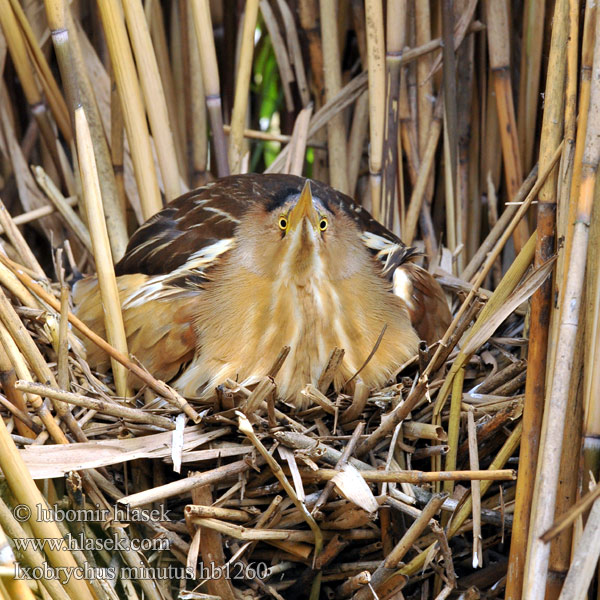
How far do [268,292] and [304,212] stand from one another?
0.72 feet

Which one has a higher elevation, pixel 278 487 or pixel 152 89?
pixel 152 89

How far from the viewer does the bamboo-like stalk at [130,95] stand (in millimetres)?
1709

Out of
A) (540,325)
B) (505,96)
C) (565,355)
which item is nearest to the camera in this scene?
(565,355)

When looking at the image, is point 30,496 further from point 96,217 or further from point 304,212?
point 304,212

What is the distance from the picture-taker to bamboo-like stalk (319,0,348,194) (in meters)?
2.09

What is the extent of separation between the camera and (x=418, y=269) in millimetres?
1960

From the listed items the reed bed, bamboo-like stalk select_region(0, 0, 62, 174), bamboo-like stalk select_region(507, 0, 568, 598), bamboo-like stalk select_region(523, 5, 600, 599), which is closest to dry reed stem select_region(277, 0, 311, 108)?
the reed bed

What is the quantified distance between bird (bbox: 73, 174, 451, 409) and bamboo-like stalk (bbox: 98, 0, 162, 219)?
10 centimetres

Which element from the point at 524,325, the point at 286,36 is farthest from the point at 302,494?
the point at 286,36

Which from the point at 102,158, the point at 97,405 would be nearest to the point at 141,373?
the point at 97,405

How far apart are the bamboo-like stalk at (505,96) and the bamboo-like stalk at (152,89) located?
72 centimetres

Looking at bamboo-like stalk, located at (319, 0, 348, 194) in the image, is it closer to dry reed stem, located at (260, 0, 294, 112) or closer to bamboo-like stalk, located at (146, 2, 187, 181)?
dry reed stem, located at (260, 0, 294, 112)

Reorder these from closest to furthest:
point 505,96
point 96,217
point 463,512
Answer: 1. point 463,512
2. point 96,217
3. point 505,96

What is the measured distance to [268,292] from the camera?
1.79 m
